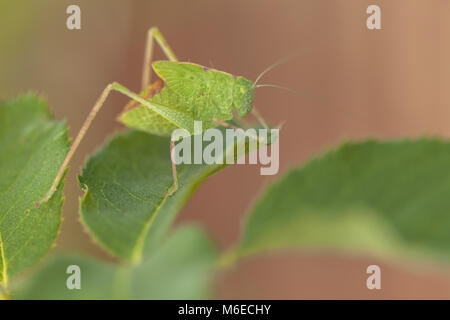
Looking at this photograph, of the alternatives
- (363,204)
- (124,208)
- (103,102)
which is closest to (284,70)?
(103,102)

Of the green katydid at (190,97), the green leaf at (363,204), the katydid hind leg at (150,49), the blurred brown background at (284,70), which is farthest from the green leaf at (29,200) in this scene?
the blurred brown background at (284,70)

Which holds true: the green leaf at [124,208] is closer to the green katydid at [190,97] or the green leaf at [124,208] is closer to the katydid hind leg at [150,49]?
the green katydid at [190,97]

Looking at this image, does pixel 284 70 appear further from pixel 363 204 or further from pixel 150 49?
pixel 363 204

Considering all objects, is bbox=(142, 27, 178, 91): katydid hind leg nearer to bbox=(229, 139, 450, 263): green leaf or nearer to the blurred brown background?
bbox=(229, 139, 450, 263): green leaf

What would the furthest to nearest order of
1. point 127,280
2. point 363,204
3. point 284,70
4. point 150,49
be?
point 284,70 → point 150,49 → point 127,280 → point 363,204

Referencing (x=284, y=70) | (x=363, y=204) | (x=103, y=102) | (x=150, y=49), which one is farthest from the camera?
(x=284, y=70)

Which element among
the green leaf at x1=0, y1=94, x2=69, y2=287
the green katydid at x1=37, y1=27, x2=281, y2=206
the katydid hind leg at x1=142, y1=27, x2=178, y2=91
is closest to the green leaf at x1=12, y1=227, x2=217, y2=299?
the green leaf at x1=0, y1=94, x2=69, y2=287

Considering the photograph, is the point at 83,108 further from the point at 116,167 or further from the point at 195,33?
the point at 116,167
